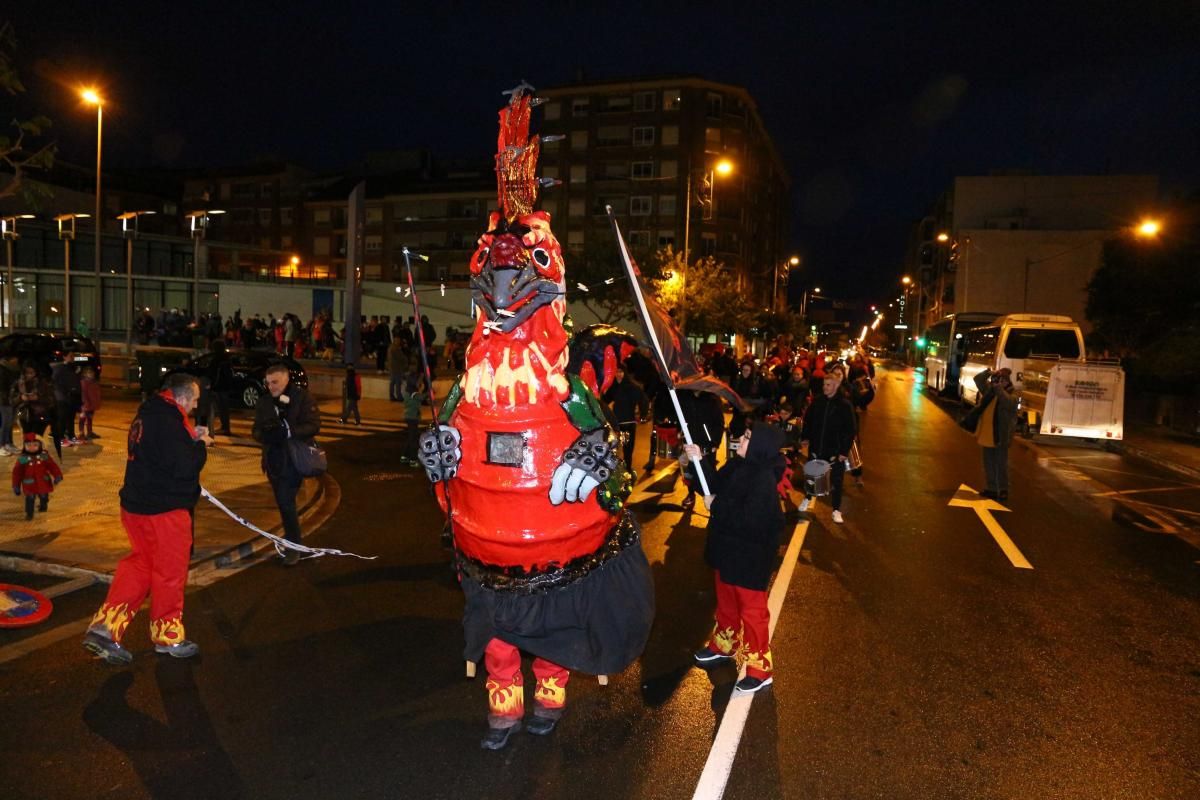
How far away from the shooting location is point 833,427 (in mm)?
9062

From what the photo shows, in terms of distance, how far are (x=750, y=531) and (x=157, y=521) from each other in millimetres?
3495

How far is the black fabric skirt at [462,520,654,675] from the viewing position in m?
4.02

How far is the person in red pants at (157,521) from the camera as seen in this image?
4.80 metres

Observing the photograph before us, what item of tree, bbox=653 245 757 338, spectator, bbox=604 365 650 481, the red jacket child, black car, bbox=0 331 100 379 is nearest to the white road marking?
spectator, bbox=604 365 650 481

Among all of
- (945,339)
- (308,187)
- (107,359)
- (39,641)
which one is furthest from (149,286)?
(39,641)

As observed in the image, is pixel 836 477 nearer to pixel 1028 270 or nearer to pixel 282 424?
pixel 282 424

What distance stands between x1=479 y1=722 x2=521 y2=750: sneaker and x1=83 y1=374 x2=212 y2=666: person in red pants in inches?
86.4

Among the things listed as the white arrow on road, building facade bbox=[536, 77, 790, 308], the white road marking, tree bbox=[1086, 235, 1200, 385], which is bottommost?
the white road marking

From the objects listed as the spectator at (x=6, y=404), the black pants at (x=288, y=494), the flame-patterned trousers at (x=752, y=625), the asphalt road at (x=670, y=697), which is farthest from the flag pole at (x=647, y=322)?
the spectator at (x=6, y=404)

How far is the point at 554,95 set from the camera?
55.3 meters

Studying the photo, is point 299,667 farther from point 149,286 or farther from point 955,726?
point 149,286

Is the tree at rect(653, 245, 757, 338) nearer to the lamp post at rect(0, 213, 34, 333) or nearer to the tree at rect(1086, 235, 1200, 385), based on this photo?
the tree at rect(1086, 235, 1200, 385)

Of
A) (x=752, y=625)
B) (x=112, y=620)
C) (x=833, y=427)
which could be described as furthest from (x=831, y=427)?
(x=112, y=620)

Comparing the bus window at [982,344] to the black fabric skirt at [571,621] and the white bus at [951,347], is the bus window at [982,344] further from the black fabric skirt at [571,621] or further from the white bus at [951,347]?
the black fabric skirt at [571,621]
